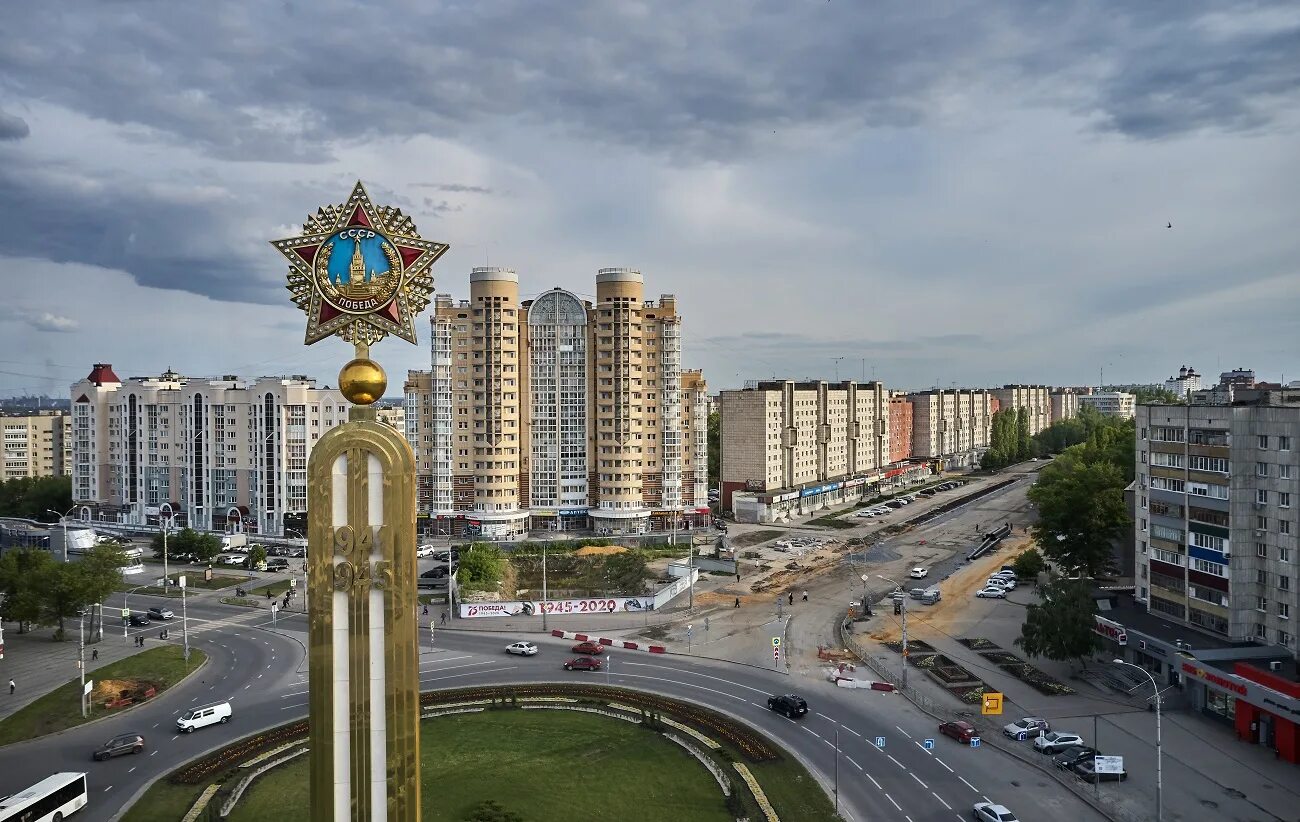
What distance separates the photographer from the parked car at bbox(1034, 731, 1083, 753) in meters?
37.5

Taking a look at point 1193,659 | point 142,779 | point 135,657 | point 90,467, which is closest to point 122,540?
point 90,467

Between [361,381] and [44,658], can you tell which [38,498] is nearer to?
[44,658]

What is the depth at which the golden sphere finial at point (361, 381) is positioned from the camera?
1691 cm

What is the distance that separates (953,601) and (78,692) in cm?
6156

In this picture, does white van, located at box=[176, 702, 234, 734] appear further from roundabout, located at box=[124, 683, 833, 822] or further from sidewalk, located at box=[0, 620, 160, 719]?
sidewalk, located at box=[0, 620, 160, 719]

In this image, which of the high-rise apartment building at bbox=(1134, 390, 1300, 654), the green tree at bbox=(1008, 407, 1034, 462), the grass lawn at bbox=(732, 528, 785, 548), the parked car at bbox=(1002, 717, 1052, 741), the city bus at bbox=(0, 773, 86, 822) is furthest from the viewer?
the green tree at bbox=(1008, 407, 1034, 462)

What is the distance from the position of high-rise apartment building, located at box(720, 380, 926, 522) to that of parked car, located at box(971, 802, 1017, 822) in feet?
258

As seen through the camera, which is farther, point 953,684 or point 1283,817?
point 953,684

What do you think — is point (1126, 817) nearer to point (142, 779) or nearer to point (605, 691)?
point (605, 691)

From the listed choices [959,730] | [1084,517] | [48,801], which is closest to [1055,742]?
[959,730]

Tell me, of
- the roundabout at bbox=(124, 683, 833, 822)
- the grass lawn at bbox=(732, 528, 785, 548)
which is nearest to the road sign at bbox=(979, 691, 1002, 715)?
the roundabout at bbox=(124, 683, 833, 822)

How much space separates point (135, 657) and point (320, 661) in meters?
46.5

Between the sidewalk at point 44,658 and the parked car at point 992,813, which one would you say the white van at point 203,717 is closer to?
the sidewalk at point 44,658

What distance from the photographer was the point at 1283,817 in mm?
31438
